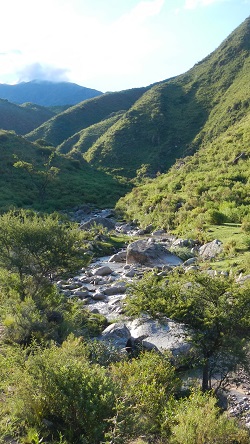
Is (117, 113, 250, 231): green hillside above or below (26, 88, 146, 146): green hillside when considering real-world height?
below

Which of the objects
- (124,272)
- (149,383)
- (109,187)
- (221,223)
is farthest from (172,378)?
(109,187)

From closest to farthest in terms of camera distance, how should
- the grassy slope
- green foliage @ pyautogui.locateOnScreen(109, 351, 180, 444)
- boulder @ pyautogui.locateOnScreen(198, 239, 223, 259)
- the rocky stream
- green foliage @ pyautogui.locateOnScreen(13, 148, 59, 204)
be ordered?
green foliage @ pyautogui.locateOnScreen(109, 351, 180, 444) → the rocky stream → boulder @ pyautogui.locateOnScreen(198, 239, 223, 259) → green foliage @ pyautogui.locateOnScreen(13, 148, 59, 204) → the grassy slope

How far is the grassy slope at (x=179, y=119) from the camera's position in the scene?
7388 cm

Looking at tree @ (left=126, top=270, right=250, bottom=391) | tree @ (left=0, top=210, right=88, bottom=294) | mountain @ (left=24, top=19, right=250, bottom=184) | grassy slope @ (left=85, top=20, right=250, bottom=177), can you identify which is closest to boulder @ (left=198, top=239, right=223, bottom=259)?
tree @ (left=0, top=210, right=88, bottom=294)

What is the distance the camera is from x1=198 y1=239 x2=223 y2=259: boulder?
21438mm

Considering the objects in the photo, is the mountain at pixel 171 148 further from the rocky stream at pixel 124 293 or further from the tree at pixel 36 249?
the tree at pixel 36 249

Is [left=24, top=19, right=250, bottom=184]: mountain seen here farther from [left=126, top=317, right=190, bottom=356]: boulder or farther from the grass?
[left=126, top=317, right=190, bottom=356]: boulder

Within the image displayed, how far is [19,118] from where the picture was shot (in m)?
116

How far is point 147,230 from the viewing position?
111ft

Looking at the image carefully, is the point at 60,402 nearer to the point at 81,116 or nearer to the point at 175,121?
the point at 175,121

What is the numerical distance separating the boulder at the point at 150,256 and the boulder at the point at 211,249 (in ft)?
4.84

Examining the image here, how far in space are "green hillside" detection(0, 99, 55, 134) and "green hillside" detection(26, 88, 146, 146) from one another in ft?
23.6

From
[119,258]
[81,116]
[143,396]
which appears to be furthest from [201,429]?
[81,116]

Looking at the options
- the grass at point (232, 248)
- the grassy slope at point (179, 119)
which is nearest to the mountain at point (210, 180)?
the grassy slope at point (179, 119)
